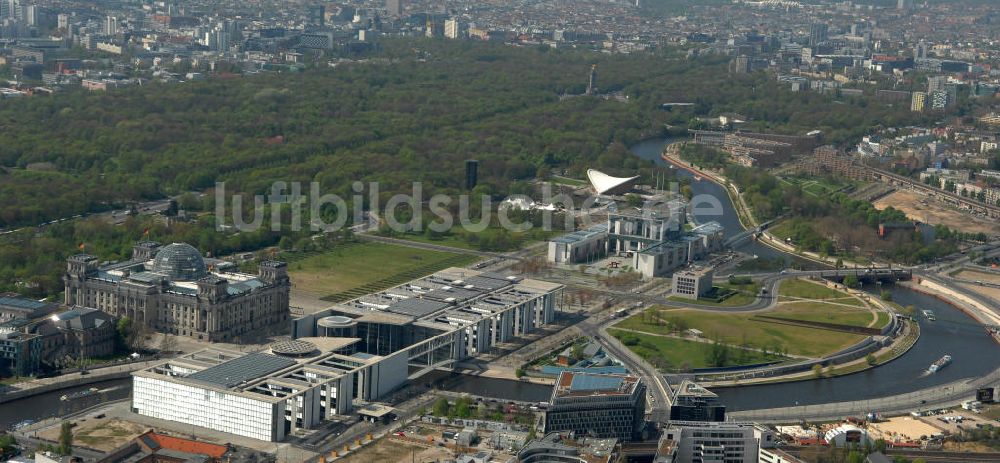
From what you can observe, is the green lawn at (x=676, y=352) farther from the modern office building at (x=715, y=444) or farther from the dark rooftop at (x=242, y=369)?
the dark rooftop at (x=242, y=369)

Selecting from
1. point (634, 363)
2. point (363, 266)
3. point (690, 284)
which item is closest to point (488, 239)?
point (363, 266)

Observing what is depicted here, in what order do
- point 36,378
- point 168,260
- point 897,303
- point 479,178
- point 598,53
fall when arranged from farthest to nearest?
1. point 598,53
2. point 479,178
3. point 897,303
4. point 168,260
5. point 36,378

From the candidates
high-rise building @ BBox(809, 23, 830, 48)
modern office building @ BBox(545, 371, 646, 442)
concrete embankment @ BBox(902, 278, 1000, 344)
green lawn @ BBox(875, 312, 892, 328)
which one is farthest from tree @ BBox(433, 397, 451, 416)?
high-rise building @ BBox(809, 23, 830, 48)

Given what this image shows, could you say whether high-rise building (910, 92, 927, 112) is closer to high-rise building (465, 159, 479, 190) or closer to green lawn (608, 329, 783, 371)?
high-rise building (465, 159, 479, 190)

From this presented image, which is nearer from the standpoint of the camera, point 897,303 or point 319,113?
point 897,303

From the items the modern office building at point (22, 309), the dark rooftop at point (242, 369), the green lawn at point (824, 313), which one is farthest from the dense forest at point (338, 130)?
the green lawn at point (824, 313)

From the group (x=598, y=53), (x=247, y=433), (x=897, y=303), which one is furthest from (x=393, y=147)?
(x=598, y=53)

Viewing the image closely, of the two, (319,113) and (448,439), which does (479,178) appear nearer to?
(319,113)

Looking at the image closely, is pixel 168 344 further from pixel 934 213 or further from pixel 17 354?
pixel 934 213
